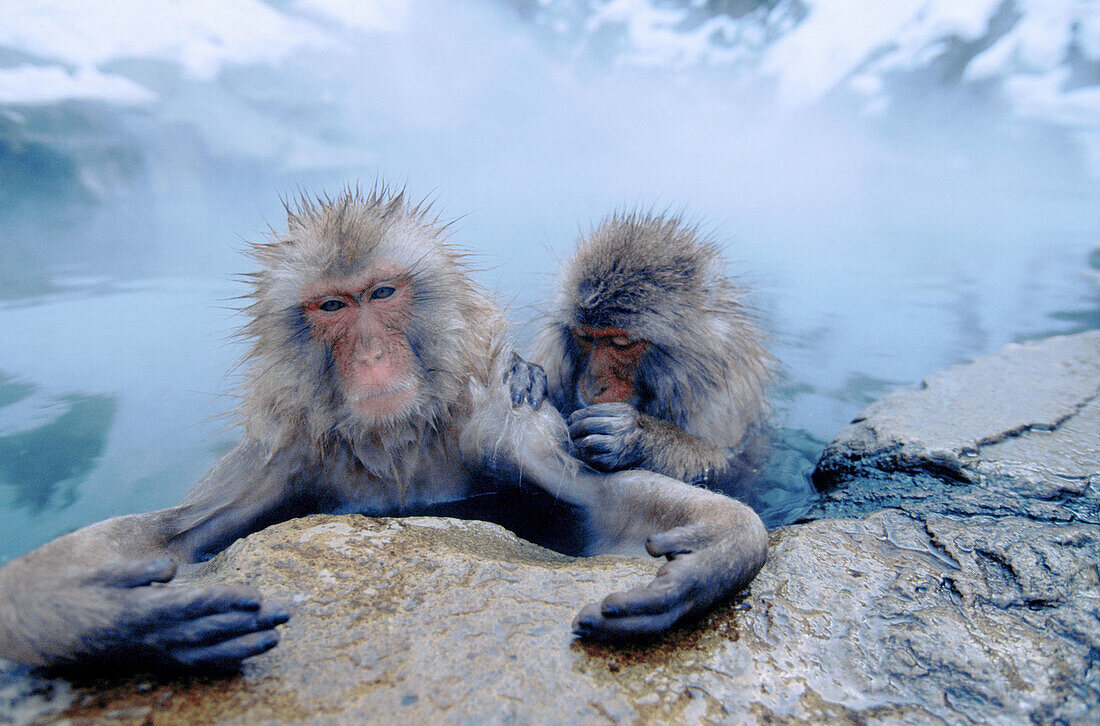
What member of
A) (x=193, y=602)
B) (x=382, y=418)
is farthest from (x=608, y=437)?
(x=193, y=602)

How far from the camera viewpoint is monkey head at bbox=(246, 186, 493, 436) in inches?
75.2

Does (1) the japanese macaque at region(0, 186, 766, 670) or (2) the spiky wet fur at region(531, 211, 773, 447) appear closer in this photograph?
(1) the japanese macaque at region(0, 186, 766, 670)

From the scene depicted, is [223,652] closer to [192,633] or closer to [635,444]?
[192,633]

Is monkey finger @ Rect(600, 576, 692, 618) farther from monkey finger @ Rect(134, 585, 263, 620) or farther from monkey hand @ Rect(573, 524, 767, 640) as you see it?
monkey finger @ Rect(134, 585, 263, 620)

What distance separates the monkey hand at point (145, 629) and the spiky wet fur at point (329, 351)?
31.0 inches

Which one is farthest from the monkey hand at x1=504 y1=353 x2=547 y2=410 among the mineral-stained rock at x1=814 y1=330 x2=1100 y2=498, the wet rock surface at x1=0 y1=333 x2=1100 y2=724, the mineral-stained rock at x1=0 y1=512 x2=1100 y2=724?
the mineral-stained rock at x1=814 y1=330 x2=1100 y2=498

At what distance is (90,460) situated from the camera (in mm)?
3633

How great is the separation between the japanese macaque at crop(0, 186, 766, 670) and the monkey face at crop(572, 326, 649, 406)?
32 centimetres

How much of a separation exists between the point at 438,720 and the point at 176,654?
49 centimetres

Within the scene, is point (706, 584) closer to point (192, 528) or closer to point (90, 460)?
point (192, 528)

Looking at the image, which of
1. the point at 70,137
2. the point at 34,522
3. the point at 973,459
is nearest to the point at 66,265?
the point at 70,137

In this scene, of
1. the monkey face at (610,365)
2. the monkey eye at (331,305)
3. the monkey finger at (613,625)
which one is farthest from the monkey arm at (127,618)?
the monkey face at (610,365)

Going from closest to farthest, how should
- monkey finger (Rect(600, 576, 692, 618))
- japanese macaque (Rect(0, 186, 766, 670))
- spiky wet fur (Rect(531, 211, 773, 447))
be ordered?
monkey finger (Rect(600, 576, 692, 618)), japanese macaque (Rect(0, 186, 766, 670)), spiky wet fur (Rect(531, 211, 773, 447))

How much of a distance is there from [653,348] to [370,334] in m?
1.12
